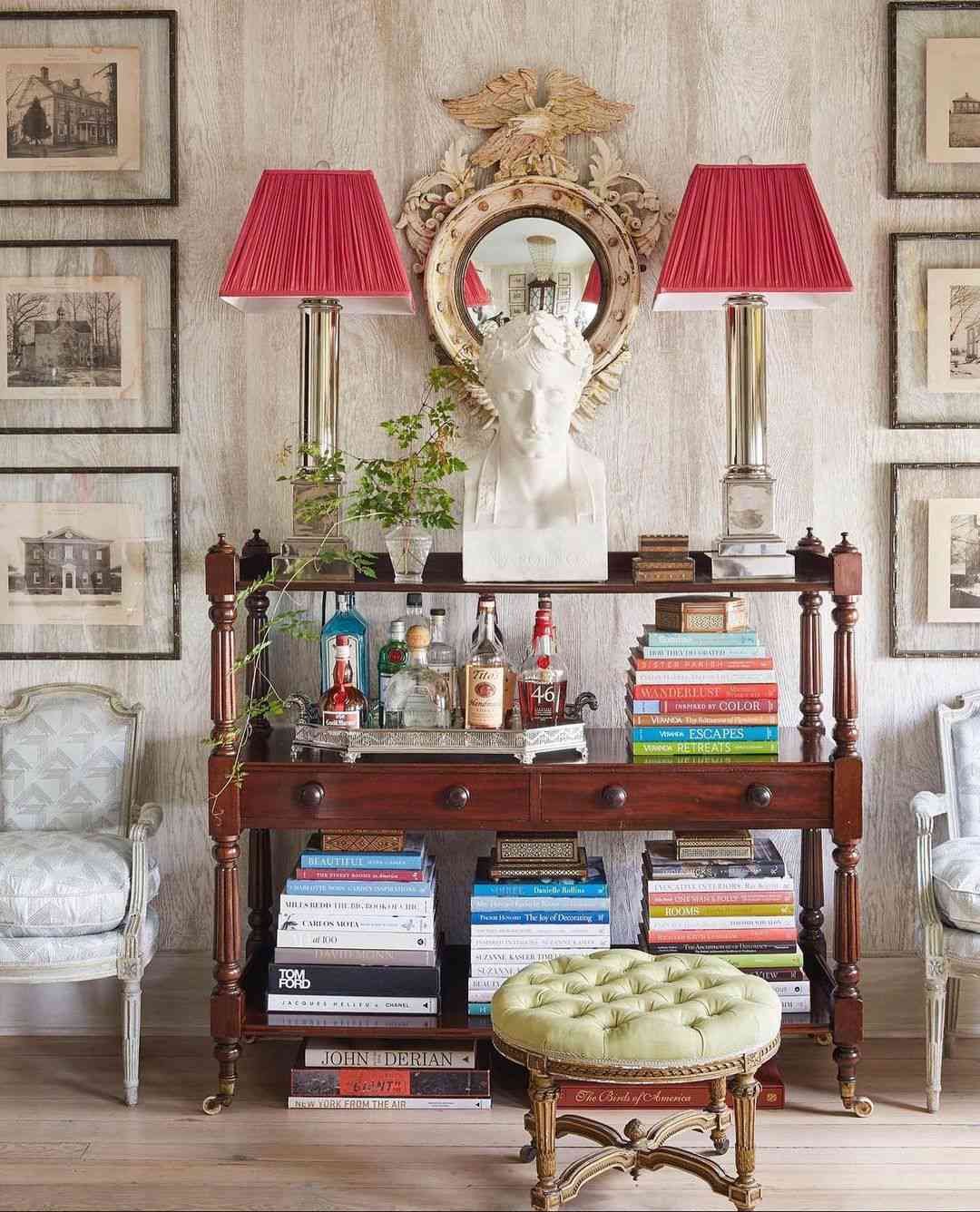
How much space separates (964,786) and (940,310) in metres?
1.19

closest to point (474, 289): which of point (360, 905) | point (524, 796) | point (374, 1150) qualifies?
point (524, 796)

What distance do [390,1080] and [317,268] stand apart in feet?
6.10

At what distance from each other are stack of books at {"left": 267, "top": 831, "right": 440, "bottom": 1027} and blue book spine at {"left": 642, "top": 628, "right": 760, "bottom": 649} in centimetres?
74

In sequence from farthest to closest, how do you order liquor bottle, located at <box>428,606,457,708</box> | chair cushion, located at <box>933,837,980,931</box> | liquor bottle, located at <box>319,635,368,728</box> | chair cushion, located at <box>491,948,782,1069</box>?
liquor bottle, located at <box>428,606,457,708</box> → liquor bottle, located at <box>319,635,368,728</box> → chair cushion, located at <box>933,837,980,931</box> → chair cushion, located at <box>491,948,782,1069</box>

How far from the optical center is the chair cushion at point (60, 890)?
287 cm

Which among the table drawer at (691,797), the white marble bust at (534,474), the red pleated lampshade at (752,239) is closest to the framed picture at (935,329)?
the red pleated lampshade at (752,239)

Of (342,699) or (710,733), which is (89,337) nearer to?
(342,699)

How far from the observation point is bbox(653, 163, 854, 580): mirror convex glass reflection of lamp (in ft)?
9.52

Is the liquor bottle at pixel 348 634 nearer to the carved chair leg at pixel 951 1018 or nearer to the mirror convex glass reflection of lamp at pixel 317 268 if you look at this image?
the mirror convex glass reflection of lamp at pixel 317 268

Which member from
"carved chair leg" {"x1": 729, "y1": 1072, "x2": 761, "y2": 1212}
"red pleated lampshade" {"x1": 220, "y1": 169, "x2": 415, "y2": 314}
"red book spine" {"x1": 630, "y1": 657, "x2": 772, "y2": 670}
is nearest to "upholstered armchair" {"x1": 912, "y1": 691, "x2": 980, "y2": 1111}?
"red book spine" {"x1": 630, "y1": 657, "x2": 772, "y2": 670}

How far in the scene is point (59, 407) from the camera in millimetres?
3342

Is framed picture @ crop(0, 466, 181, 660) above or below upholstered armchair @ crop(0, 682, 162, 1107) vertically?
above

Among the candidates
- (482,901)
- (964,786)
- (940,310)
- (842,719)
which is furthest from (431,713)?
(940,310)

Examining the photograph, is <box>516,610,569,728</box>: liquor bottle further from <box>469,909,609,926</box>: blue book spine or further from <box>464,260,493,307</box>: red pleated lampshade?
<box>464,260,493,307</box>: red pleated lampshade
